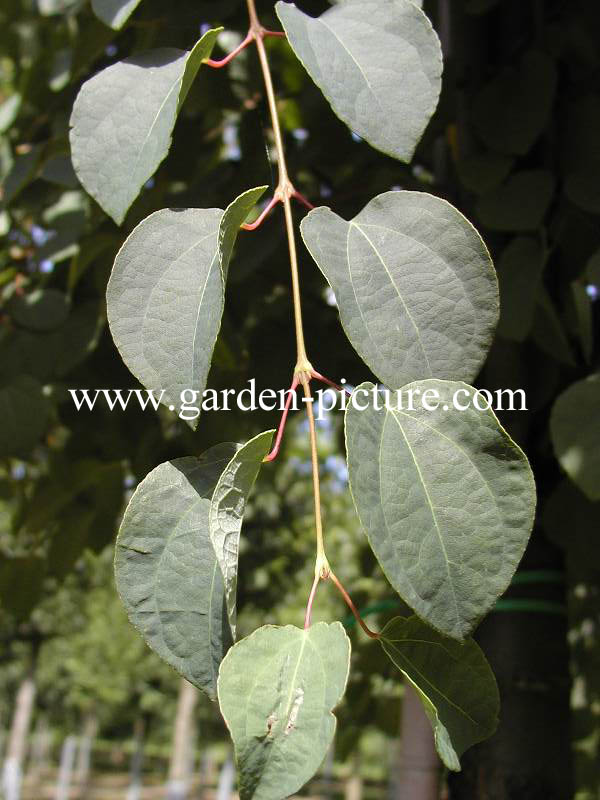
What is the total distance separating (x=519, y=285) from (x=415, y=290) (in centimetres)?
33

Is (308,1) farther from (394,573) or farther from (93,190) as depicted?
(394,573)

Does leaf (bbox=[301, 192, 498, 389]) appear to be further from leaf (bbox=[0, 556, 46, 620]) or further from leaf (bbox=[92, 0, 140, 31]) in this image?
leaf (bbox=[0, 556, 46, 620])

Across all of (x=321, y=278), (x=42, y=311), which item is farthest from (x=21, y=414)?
(x=321, y=278)

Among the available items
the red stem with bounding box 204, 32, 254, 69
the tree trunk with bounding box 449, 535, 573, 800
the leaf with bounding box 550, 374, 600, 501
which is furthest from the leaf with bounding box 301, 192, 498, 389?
the tree trunk with bounding box 449, 535, 573, 800

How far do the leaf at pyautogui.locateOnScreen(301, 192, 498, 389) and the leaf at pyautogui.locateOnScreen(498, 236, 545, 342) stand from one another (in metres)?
0.28

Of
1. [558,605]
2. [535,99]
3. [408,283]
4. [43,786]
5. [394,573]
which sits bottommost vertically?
[43,786]

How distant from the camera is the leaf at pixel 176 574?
371 mm

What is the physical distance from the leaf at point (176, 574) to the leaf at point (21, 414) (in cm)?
44

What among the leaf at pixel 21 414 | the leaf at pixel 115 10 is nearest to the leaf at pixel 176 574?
the leaf at pixel 115 10

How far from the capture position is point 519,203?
79cm

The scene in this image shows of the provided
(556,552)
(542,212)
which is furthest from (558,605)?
(542,212)

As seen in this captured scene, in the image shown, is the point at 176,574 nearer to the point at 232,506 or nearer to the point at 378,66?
the point at 232,506

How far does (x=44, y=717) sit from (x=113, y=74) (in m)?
12.8

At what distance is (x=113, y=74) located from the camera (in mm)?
497
